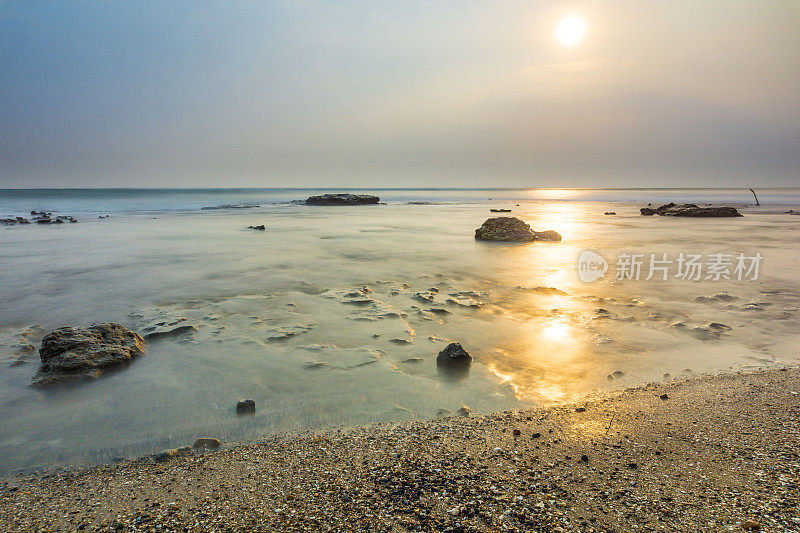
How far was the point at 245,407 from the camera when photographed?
329 centimetres

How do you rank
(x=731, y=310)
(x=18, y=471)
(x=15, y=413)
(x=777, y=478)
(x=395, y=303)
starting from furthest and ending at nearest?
1. (x=395, y=303)
2. (x=731, y=310)
3. (x=15, y=413)
4. (x=18, y=471)
5. (x=777, y=478)

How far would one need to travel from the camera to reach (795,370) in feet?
12.3

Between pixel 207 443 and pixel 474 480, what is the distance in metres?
1.88

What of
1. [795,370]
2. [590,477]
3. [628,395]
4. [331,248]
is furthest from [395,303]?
[331,248]

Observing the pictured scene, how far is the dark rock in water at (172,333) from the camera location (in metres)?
4.93

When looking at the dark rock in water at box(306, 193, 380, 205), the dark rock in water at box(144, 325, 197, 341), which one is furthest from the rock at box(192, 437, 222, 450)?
the dark rock in water at box(306, 193, 380, 205)

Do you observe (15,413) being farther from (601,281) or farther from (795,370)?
(601,281)

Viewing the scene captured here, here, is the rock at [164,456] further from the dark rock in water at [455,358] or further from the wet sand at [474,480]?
the dark rock in water at [455,358]

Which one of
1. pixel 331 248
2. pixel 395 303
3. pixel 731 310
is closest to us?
pixel 731 310

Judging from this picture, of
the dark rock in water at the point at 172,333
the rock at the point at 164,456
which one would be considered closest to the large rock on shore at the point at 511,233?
the dark rock in water at the point at 172,333

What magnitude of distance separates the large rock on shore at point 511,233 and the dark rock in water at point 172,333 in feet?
37.4

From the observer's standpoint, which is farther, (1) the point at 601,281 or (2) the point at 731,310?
(1) the point at 601,281

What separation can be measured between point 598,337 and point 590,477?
271cm

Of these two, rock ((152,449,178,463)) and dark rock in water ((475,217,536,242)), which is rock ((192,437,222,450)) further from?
dark rock in water ((475,217,536,242))
